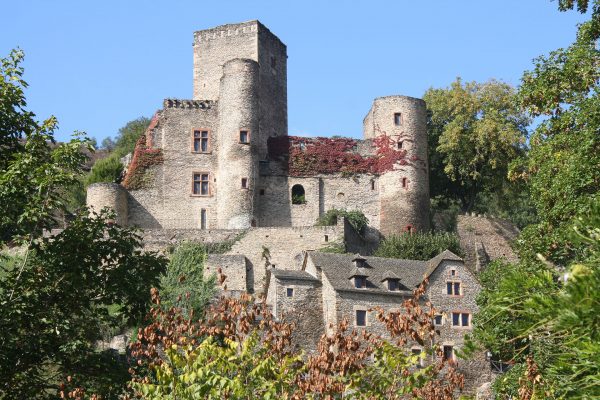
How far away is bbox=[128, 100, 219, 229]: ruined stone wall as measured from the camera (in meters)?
50.8

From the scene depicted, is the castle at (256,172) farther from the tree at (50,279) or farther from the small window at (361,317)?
the tree at (50,279)

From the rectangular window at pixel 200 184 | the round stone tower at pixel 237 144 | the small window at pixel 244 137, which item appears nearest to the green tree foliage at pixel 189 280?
the round stone tower at pixel 237 144

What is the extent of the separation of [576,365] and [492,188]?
4351 cm

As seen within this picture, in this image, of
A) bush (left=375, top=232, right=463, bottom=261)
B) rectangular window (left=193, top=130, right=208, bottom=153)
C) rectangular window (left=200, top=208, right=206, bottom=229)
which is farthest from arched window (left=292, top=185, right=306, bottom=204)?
bush (left=375, top=232, right=463, bottom=261)

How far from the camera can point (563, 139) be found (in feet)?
79.4

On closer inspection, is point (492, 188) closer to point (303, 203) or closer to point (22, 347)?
point (303, 203)

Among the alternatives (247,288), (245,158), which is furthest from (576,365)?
(245,158)

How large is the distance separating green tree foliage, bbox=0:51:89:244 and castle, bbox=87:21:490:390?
23200mm

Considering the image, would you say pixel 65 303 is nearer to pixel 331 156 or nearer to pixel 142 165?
pixel 142 165

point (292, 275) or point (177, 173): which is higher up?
point (177, 173)

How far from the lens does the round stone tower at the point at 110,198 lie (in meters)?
49.5

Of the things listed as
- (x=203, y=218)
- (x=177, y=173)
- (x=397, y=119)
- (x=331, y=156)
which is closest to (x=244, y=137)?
(x=177, y=173)

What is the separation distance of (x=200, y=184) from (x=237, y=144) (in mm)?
2556

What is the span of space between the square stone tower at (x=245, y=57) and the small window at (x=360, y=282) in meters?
16.2
